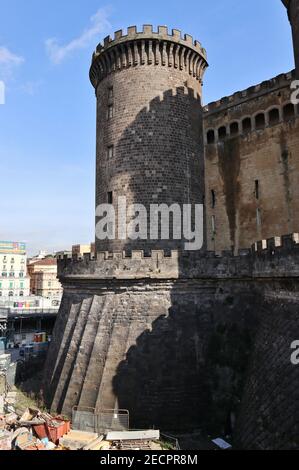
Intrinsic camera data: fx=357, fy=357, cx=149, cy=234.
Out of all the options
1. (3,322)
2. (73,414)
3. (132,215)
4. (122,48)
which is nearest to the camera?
(73,414)

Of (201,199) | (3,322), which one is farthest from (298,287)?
(3,322)

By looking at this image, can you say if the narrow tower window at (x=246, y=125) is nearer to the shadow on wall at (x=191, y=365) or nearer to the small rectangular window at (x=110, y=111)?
the small rectangular window at (x=110, y=111)

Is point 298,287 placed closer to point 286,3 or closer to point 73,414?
point 73,414

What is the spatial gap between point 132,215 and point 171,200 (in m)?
1.99

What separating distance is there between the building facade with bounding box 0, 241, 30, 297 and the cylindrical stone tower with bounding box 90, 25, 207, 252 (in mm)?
50255

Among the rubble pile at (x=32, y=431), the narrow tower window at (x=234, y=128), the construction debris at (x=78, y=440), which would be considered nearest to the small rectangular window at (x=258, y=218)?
the narrow tower window at (x=234, y=128)

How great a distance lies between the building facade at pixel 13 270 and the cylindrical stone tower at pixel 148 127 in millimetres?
50255

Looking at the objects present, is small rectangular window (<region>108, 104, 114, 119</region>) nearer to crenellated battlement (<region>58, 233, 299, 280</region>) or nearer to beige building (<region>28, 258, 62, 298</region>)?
crenellated battlement (<region>58, 233, 299, 280</region>)

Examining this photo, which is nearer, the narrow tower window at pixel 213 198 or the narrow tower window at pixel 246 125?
the narrow tower window at pixel 246 125

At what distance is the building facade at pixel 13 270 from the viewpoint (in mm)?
62438

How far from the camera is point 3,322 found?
1474 inches

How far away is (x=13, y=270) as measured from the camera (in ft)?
211

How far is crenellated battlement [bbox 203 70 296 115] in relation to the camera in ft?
57.3

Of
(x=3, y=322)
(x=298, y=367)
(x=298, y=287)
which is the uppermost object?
(x=298, y=287)
